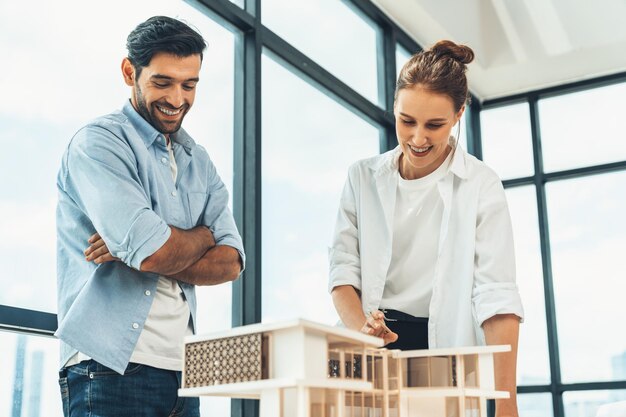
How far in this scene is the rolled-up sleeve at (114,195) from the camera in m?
1.60

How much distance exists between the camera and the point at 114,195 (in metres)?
1.63

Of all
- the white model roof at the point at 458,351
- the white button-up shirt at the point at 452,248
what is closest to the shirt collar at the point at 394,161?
the white button-up shirt at the point at 452,248

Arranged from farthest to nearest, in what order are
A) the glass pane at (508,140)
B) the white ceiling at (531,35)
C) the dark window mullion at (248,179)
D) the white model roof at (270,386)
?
1. the glass pane at (508,140)
2. the white ceiling at (531,35)
3. the dark window mullion at (248,179)
4. the white model roof at (270,386)

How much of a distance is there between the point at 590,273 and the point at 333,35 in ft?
8.28

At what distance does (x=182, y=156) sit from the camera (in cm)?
193

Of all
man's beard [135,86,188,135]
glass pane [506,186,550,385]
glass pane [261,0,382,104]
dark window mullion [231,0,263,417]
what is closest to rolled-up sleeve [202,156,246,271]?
man's beard [135,86,188,135]

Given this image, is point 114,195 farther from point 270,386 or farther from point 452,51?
point 452,51

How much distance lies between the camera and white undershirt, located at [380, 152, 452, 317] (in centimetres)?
180

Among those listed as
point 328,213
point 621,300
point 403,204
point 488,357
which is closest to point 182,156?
point 403,204

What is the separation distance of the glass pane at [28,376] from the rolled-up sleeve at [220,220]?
2.28 ft

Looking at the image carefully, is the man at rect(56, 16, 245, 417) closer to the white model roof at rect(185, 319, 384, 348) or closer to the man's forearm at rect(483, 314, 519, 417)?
the white model roof at rect(185, 319, 384, 348)

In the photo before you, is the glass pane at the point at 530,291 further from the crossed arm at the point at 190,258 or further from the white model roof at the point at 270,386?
the white model roof at the point at 270,386

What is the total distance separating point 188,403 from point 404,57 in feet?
12.4

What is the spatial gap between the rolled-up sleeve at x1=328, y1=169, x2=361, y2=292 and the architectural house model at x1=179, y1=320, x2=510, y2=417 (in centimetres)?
50
